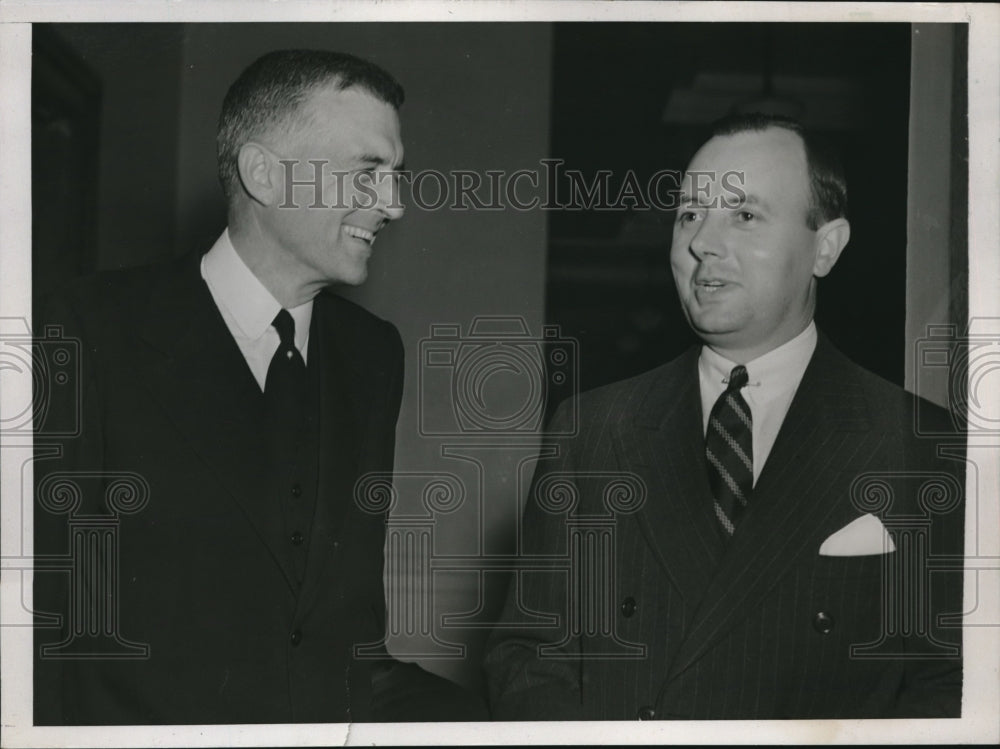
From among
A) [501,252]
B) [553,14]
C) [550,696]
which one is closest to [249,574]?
[550,696]

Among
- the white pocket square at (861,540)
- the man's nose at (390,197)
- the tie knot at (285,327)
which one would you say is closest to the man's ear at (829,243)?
the white pocket square at (861,540)

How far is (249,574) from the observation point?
5.73ft

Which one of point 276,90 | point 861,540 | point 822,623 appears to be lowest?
point 822,623

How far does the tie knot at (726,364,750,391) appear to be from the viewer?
1.79 metres

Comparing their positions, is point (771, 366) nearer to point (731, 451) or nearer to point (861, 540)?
point (731, 451)

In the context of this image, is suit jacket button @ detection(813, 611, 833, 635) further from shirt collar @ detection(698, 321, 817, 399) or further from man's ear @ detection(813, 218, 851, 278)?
man's ear @ detection(813, 218, 851, 278)

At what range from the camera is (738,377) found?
179 cm

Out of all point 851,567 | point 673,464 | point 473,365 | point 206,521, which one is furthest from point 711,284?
point 206,521

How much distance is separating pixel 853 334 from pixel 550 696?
800 millimetres

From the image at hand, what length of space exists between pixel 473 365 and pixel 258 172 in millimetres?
480

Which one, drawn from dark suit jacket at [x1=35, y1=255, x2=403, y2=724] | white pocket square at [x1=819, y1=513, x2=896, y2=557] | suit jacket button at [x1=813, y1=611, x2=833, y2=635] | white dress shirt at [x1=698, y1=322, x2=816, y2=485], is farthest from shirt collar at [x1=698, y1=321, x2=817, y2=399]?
dark suit jacket at [x1=35, y1=255, x2=403, y2=724]

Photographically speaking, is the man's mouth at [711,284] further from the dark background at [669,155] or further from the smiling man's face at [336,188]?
the smiling man's face at [336,188]

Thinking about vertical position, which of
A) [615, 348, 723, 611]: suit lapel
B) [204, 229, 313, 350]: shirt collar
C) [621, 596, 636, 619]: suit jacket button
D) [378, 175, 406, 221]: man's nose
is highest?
[378, 175, 406, 221]: man's nose

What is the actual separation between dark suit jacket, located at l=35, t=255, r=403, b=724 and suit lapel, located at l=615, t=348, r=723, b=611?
421 millimetres
